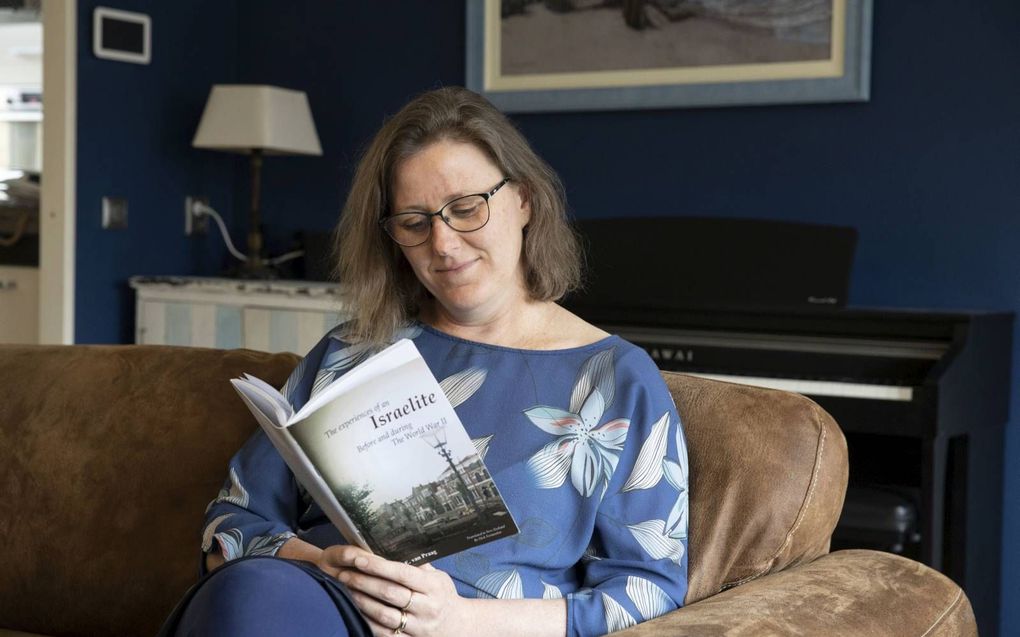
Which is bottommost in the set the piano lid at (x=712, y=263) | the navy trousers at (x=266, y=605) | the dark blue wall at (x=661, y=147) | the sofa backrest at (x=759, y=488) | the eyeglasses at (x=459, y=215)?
the navy trousers at (x=266, y=605)

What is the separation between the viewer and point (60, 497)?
6.72 ft

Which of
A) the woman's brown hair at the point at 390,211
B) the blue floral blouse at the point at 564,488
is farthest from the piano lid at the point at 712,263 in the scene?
the blue floral blouse at the point at 564,488

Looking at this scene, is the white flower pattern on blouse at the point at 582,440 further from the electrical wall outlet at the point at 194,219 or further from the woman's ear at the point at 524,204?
the electrical wall outlet at the point at 194,219

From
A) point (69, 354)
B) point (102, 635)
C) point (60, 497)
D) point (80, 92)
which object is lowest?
point (102, 635)

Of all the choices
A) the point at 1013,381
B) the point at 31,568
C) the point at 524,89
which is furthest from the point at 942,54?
the point at 31,568

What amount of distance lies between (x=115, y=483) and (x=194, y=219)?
2.63m

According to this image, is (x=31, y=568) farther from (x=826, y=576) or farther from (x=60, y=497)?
(x=826, y=576)

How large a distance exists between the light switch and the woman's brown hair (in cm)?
249

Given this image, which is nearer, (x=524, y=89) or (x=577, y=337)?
(x=577, y=337)

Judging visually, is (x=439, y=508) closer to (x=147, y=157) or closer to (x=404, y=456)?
(x=404, y=456)

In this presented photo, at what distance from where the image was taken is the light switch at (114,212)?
4.25m

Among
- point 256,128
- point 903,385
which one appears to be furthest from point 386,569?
point 256,128

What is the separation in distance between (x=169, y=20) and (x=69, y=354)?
2.46 m

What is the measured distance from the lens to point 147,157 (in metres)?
4.36
